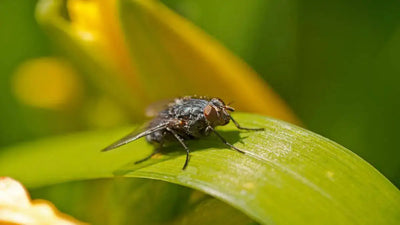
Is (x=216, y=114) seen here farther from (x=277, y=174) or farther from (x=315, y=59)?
(x=315, y=59)

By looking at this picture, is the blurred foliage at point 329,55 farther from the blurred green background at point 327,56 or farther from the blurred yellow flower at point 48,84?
the blurred yellow flower at point 48,84

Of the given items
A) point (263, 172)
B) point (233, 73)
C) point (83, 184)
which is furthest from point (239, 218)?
point (83, 184)

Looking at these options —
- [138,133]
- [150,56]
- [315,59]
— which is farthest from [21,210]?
[315,59]

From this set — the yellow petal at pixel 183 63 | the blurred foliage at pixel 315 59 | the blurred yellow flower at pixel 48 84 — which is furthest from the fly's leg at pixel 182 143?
the blurred yellow flower at pixel 48 84

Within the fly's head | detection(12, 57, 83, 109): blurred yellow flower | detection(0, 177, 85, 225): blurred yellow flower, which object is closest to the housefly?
the fly's head

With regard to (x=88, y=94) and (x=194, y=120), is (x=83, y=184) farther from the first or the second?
(x=194, y=120)

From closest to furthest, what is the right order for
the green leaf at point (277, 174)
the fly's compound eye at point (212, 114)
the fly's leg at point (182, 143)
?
the green leaf at point (277, 174)
the fly's leg at point (182, 143)
the fly's compound eye at point (212, 114)
